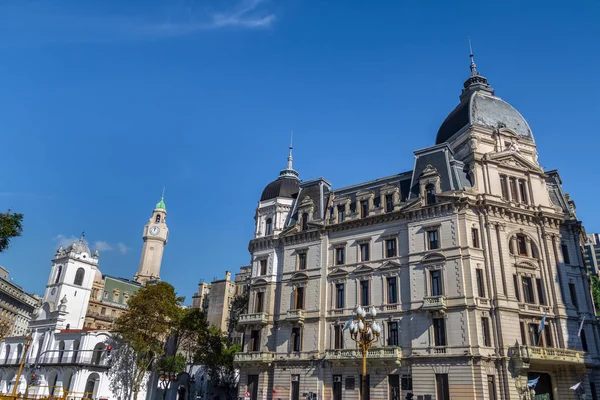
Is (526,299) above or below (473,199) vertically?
below

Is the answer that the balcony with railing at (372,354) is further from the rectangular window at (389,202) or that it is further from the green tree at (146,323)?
the green tree at (146,323)

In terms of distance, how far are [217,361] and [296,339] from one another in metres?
14.9

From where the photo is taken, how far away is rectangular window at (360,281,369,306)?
45.1 m

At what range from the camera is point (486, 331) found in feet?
128

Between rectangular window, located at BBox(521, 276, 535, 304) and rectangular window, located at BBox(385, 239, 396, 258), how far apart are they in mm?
11756

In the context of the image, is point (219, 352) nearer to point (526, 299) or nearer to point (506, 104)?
point (526, 299)

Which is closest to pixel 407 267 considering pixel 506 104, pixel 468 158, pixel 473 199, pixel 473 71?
pixel 473 199

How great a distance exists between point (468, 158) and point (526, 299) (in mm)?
14592

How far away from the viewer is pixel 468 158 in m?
47.2

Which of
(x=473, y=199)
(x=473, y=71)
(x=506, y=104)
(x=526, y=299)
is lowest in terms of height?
(x=526, y=299)

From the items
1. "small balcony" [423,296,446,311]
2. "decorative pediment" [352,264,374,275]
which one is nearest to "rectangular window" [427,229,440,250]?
"small balcony" [423,296,446,311]

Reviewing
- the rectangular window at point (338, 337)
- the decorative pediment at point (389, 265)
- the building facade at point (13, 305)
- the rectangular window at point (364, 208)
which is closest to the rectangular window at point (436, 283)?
the decorative pediment at point (389, 265)

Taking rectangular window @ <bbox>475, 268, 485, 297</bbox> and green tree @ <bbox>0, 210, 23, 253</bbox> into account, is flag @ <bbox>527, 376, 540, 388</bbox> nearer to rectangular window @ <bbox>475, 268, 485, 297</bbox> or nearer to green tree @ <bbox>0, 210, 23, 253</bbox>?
rectangular window @ <bbox>475, 268, 485, 297</bbox>

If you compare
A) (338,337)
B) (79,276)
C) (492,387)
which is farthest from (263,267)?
(79,276)
